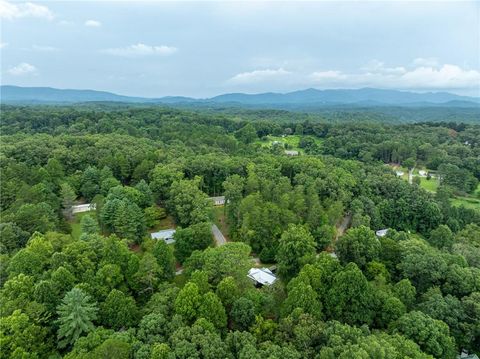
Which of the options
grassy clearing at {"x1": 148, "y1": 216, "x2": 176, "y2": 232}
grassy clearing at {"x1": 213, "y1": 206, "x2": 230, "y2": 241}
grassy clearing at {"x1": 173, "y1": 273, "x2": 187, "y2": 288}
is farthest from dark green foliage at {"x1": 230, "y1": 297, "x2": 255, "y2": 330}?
grassy clearing at {"x1": 148, "y1": 216, "x2": 176, "y2": 232}

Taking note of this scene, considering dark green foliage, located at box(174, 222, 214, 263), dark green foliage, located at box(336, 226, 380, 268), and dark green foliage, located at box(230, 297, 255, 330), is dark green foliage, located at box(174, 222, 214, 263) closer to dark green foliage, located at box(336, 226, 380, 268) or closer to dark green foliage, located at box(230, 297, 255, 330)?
dark green foliage, located at box(230, 297, 255, 330)

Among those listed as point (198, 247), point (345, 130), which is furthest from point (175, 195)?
point (345, 130)

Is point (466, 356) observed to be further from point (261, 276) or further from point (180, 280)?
point (180, 280)

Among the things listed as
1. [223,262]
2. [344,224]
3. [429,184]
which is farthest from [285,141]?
[223,262]

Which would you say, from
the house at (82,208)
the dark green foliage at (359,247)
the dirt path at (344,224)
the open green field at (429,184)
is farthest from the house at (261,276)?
the open green field at (429,184)

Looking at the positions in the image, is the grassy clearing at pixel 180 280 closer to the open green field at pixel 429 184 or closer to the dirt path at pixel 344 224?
the dirt path at pixel 344 224

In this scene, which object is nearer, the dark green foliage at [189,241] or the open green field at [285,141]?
the dark green foliage at [189,241]
